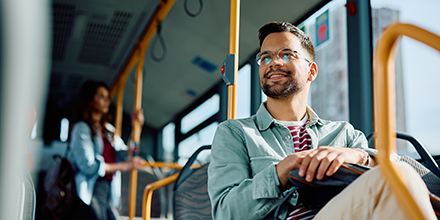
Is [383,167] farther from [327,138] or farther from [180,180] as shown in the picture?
[180,180]

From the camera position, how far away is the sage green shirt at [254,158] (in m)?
1.18

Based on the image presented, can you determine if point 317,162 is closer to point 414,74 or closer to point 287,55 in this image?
point 287,55

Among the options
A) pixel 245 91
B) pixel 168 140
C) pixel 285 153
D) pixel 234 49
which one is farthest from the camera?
pixel 168 140

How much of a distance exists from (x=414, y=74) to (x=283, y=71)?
932 millimetres

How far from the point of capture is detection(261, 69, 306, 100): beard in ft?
5.08

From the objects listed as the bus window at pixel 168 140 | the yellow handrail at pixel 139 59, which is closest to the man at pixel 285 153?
the yellow handrail at pixel 139 59

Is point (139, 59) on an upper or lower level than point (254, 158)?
upper

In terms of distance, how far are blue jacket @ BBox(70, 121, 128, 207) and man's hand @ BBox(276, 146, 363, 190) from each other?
1654 millimetres

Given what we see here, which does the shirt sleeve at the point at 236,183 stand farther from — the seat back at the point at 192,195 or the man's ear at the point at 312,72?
the man's ear at the point at 312,72

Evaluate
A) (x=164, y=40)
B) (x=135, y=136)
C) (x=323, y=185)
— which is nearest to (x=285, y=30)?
(x=323, y=185)

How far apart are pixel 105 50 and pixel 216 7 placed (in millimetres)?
2248

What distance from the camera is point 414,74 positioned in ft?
6.87

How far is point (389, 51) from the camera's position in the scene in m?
0.67

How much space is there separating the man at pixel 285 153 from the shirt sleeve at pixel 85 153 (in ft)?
4.53
